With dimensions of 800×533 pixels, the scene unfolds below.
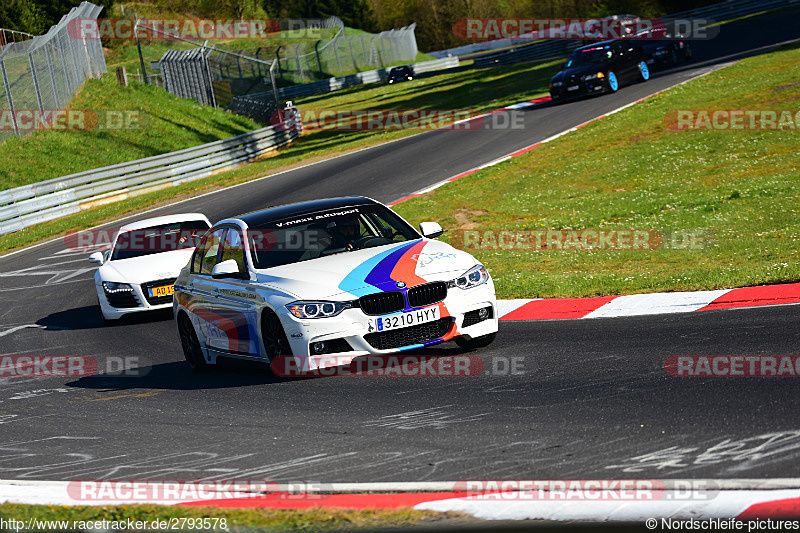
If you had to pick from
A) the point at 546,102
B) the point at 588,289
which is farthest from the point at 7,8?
the point at 588,289

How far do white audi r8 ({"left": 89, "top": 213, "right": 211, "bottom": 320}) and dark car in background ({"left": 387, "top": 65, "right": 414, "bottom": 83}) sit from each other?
52.1 m

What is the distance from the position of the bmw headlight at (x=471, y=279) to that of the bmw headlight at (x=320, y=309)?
3.25 ft

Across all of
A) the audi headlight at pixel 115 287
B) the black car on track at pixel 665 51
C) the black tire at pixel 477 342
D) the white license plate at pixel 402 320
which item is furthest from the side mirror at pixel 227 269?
the black car on track at pixel 665 51

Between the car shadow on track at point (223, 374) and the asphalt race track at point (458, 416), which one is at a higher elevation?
the asphalt race track at point (458, 416)

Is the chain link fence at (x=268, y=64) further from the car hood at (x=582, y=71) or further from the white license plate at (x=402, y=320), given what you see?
the white license plate at (x=402, y=320)

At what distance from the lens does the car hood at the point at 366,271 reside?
8383 millimetres

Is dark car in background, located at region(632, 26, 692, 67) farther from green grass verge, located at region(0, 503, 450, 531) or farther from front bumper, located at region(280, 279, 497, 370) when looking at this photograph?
green grass verge, located at region(0, 503, 450, 531)

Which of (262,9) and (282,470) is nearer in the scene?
(282,470)

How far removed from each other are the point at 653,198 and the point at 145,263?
8852 millimetres

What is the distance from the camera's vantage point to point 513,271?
14.1 metres

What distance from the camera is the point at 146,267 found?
14.4m

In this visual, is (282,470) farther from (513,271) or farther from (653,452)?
(513,271)

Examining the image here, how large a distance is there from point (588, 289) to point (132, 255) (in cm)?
726

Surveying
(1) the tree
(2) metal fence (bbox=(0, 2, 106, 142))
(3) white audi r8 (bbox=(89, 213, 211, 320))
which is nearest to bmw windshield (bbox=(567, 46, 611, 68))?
(2) metal fence (bbox=(0, 2, 106, 142))
